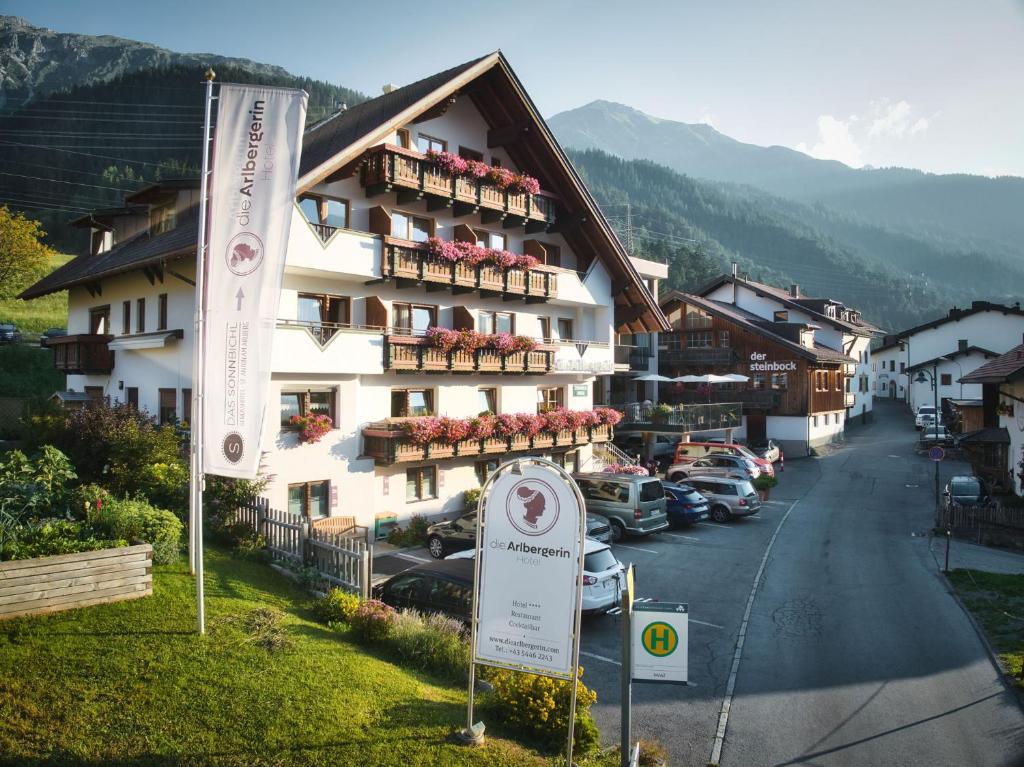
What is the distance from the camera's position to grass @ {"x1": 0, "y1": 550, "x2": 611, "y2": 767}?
717cm

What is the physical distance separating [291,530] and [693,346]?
4049 cm

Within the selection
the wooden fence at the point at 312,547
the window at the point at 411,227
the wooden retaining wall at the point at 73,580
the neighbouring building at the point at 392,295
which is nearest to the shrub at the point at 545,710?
the wooden fence at the point at 312,547

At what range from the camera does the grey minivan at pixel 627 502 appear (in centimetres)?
2323

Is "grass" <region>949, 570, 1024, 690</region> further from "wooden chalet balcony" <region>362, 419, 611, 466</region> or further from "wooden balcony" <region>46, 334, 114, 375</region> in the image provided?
"wooden balcony" <region>46, 334, 114, 375</region>

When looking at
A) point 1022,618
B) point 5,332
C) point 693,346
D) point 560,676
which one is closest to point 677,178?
point 693,346

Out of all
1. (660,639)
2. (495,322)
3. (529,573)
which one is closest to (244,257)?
(529,573)

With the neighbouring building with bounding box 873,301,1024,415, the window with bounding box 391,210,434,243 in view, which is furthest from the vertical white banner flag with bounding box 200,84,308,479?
the neighbouring building with bounding box 873,301,1024,415

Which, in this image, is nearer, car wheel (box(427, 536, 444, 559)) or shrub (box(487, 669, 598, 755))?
shrub (box(487, 669, 598, 755))

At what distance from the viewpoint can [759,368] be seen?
4866 cm

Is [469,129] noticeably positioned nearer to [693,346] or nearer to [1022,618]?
[1022,618]

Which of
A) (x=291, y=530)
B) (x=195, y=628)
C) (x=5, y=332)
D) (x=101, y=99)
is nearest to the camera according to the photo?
(x=195, y=628)

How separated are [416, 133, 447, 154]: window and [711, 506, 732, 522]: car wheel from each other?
17488 millimetres

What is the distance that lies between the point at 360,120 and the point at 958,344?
60.2m

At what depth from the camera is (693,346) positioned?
166 feet
